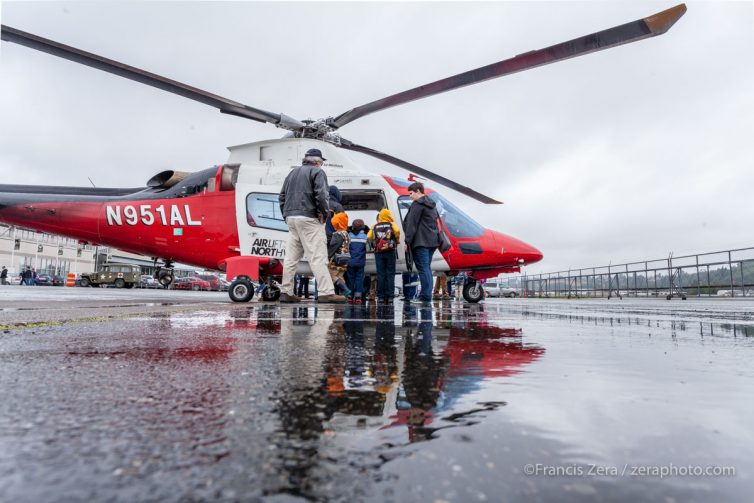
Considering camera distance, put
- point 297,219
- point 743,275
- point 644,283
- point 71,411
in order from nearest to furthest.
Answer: point 71,411 → point 297,219 → point 743,275 → point 644,283

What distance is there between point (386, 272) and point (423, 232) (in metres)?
1.00

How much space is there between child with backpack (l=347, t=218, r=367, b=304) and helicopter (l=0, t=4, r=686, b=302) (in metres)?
0.39

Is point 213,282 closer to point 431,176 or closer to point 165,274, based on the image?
point 165,274

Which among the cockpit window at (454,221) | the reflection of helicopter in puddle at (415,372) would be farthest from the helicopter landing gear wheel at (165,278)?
the reflection of helicopter in puddle at (415,372)

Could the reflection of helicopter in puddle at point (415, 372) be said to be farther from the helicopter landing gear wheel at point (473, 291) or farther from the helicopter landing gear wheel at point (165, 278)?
the helicopter landing gear wheel at point (165, 278)

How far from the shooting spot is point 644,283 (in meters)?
20.0

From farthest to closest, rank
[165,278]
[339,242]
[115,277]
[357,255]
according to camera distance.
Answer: [115,277]
[165,278]
[357,255]
[339,242]

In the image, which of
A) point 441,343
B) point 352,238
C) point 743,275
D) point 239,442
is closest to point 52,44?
point 352,238

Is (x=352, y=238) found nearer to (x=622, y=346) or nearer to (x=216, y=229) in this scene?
(x=216, y=229)

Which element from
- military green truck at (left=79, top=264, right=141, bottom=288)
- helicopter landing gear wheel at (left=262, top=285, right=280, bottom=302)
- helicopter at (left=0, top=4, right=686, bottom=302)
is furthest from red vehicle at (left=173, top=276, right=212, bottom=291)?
helicopter landing gear wheel at (left=262, top=285, right=280, bottom=302)

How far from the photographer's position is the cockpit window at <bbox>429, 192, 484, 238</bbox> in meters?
7.59

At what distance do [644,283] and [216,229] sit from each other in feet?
65.5

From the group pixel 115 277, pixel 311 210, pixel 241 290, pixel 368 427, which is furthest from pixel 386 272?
pixel 115 277

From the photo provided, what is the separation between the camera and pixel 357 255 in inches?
289
